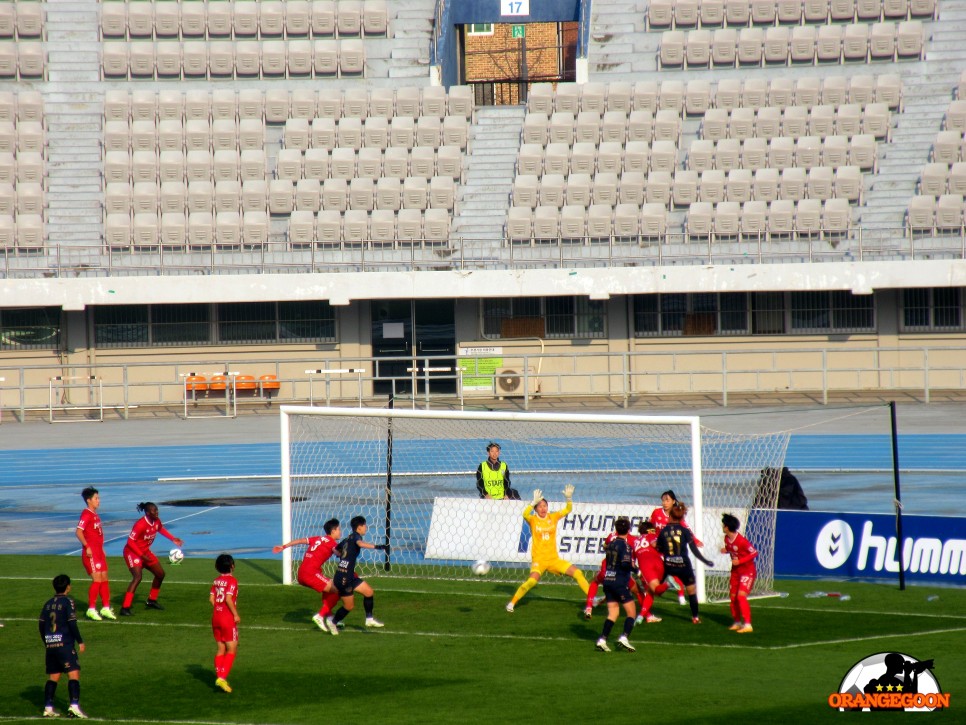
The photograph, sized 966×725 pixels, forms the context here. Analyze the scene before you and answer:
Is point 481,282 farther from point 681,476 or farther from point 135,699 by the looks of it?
point 135,699

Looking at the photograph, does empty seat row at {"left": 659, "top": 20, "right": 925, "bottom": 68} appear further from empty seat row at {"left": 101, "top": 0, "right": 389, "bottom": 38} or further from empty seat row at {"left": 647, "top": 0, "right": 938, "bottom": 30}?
empty seat row at {"left": 101, "top": 0, "right": 389, "bottom": 38}

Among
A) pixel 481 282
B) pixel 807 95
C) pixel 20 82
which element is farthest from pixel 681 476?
pixel 20 82

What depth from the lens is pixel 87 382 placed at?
109ft

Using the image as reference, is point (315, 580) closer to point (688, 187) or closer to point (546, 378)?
point (546, 378)

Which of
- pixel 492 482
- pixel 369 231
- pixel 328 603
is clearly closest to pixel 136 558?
pixel 328 603

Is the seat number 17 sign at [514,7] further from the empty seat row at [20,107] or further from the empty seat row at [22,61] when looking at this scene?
the empty seat row at [20,107]

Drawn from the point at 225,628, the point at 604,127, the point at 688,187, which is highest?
the point at 604,127

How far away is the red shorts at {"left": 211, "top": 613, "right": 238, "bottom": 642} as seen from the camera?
10.9 m

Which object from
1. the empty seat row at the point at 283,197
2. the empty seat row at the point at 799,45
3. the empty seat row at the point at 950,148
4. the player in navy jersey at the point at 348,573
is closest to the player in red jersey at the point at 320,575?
the player in navy jersey at the point at 348,573

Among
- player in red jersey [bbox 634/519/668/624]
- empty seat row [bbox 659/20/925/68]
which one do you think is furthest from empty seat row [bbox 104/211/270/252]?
player in red jersey [bbox 634/519/668/624]

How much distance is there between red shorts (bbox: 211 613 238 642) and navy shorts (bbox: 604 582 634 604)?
355cm

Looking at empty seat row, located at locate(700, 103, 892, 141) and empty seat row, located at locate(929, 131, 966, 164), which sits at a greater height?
empty seat row, located at locate(700, 103, 892, 141)

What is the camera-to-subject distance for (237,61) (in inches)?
1479

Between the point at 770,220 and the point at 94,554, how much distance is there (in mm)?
23363
